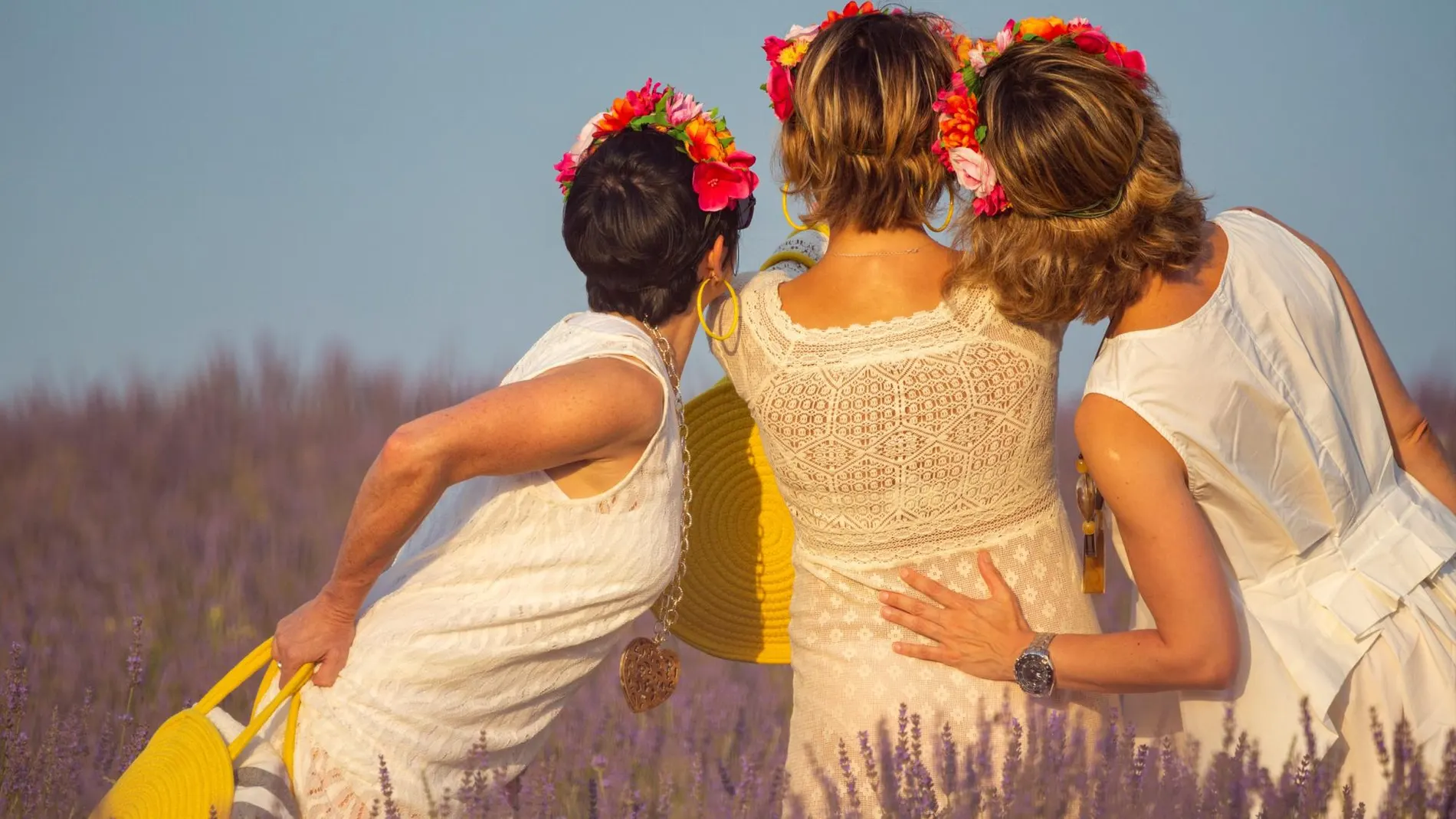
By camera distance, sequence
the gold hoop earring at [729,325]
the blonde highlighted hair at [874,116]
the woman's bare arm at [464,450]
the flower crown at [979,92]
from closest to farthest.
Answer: the woman's bare arm at [464,450] → the flower crown at [979,92] → the blonde highlighted hair at [874,116] → the gold hoop earring at [729,325]

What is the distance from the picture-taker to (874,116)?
220 cm

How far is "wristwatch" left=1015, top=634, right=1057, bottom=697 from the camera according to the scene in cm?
214

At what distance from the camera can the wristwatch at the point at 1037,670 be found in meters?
2.14

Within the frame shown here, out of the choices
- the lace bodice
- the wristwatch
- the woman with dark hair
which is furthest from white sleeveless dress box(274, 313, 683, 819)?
the wristwatch

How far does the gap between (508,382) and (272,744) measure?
688 millimetres

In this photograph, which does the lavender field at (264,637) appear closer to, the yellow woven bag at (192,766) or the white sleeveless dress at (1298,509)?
the white sleeveless dress at (1298,509)

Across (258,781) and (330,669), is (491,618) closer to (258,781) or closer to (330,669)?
(330,669)

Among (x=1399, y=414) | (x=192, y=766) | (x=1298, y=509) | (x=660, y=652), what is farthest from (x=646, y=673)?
(x=1399, y=414)

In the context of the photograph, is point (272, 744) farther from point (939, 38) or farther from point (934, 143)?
point (939, 38)

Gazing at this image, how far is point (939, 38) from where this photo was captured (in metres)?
2.26

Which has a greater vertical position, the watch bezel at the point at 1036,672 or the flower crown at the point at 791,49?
the flower crown at the point at 791,49

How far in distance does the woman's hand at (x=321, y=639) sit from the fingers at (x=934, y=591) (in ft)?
3.05

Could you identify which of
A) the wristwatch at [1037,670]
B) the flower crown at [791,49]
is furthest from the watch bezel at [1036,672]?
the flower crown at [791,49]

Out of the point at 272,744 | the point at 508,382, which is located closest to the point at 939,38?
the point at 508,382
